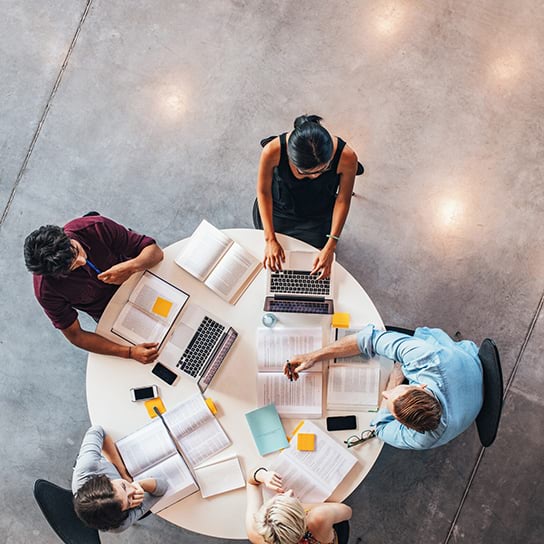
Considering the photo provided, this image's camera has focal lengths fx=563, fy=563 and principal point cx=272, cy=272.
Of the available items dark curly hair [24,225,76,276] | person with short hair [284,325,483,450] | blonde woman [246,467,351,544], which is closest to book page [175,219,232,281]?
dark curly hair [24,225,76,276]

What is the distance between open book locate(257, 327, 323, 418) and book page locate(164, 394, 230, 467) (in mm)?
244

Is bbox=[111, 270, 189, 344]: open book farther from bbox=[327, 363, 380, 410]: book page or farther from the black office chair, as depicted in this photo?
the black office chair

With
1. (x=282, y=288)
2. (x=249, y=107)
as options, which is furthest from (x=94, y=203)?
(x=282, y=288)

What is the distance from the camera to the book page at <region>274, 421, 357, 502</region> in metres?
2.54

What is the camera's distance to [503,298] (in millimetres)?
3475

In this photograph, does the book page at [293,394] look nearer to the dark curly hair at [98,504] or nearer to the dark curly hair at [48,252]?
the dark curly hair at [98,504]

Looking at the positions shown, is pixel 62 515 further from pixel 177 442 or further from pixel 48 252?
pixel 48 252

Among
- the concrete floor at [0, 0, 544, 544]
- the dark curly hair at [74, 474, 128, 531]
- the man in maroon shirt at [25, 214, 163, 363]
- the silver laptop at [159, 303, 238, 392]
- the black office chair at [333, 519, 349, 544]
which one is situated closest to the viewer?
the dark curly hair at [74, 474, 128, 531]

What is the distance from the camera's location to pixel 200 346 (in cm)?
266

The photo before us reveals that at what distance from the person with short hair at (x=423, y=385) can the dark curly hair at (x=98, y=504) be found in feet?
3.38

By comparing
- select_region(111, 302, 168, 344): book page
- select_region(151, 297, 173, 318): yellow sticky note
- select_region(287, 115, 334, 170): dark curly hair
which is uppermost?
select_region(287, 115, 334, 170): dark curly hair

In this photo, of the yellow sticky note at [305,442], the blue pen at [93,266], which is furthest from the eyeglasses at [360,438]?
the blue pen at [93,266]

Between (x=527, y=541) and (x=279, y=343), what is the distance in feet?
6.58

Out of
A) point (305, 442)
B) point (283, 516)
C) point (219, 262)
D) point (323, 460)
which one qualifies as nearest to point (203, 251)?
point (219, 262)
